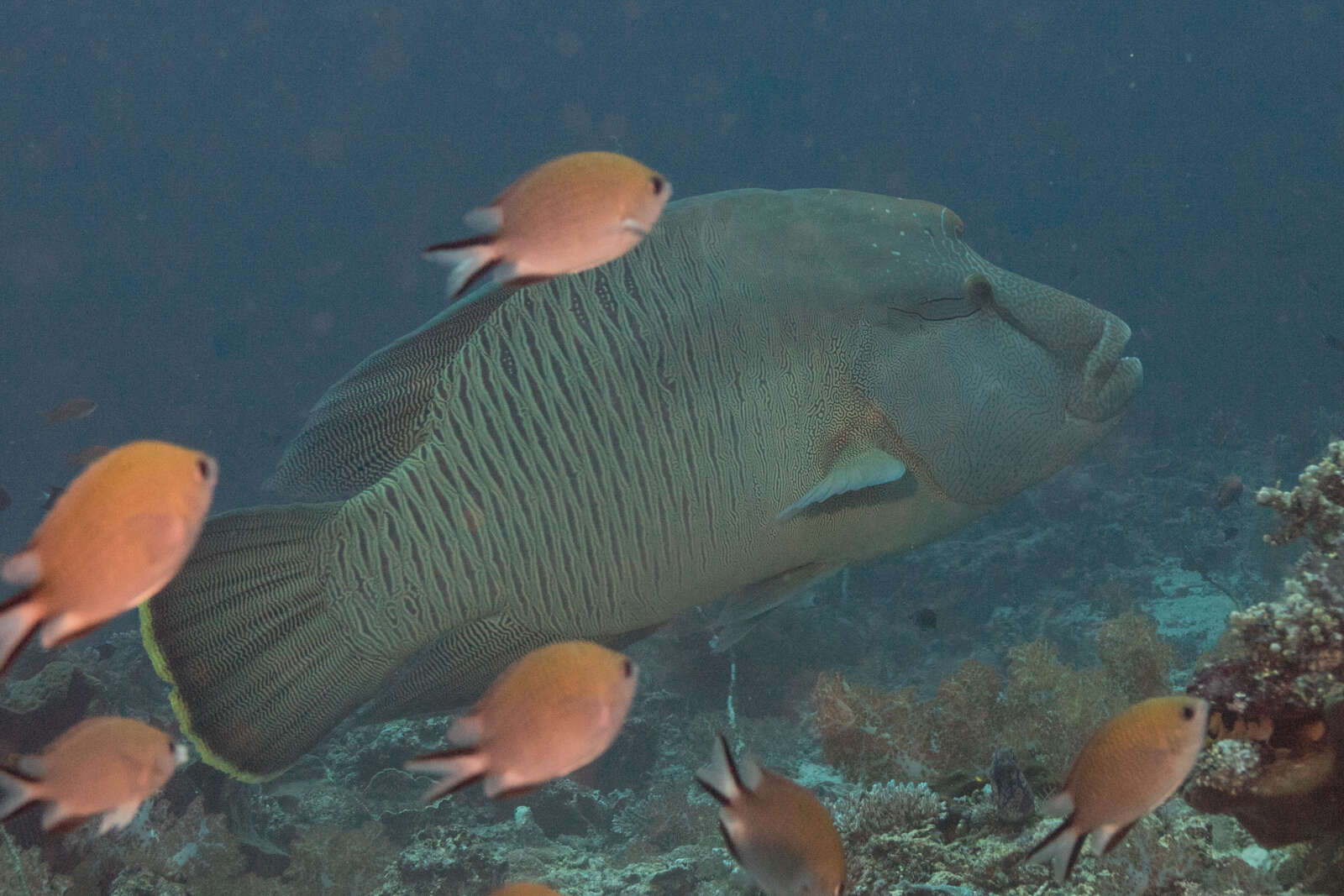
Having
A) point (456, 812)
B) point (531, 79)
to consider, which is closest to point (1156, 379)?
point (456, 812)

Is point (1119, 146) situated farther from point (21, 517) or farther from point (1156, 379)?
point (21, 517)

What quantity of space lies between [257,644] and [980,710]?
10.1 ft

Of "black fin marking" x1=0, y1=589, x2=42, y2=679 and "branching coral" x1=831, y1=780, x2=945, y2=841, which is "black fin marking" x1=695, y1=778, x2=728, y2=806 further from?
"branching coral" x1=831, y1=780, x2=945, y2=841

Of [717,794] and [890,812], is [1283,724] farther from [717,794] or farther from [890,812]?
[717,794]

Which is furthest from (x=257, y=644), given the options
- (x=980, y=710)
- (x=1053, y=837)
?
(x=980, y=710)

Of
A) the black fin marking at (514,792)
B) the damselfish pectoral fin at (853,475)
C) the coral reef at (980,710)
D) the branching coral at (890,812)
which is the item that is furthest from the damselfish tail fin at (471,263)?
the coral reef at (980,710)

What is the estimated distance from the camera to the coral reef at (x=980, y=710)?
146 inches

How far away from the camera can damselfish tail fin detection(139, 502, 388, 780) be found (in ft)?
9.12

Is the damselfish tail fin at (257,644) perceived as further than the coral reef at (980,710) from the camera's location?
No

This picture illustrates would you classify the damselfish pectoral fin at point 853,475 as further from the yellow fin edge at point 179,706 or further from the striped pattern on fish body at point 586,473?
the yellow fin edge at point 179,706

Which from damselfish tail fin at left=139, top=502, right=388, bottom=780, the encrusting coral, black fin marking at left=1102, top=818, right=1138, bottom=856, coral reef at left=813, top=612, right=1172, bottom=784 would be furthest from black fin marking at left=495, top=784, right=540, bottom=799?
coral reef at left=813, top=612, right=1172, bottom=784

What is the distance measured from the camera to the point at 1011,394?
3385 millimetres

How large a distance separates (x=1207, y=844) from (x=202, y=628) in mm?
3353

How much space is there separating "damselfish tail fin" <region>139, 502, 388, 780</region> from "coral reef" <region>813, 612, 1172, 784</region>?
2175 millimetres
